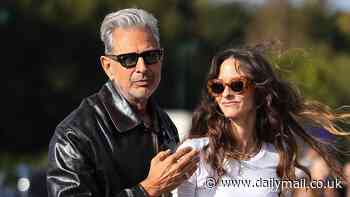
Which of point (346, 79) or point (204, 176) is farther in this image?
point (346, 79)

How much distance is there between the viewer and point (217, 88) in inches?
162

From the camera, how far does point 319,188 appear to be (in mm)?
4332

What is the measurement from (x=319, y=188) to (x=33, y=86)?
2853cm

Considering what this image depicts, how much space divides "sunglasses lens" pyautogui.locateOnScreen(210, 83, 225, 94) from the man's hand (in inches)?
20.6

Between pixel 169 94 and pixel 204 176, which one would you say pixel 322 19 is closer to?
pixel 169 94

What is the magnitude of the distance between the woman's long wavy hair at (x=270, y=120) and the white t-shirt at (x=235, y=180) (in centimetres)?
4

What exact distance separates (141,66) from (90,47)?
30.0m

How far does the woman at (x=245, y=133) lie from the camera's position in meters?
3.93

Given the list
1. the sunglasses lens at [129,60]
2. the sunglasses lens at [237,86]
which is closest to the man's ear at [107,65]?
the sunglasses lens at [129,60]

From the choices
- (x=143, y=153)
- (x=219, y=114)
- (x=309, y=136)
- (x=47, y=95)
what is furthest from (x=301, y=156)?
(x=47, y=95)

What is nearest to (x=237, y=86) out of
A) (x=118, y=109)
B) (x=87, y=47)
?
(x=118, y=109)

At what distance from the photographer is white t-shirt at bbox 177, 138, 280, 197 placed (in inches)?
153

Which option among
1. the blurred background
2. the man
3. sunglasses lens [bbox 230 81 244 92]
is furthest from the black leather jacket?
the blurred background

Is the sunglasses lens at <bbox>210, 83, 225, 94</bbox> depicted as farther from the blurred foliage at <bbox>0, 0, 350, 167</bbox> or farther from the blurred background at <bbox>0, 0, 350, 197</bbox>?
the blurred foliage at <bbox>0, 0, 350, 167</bbox>
